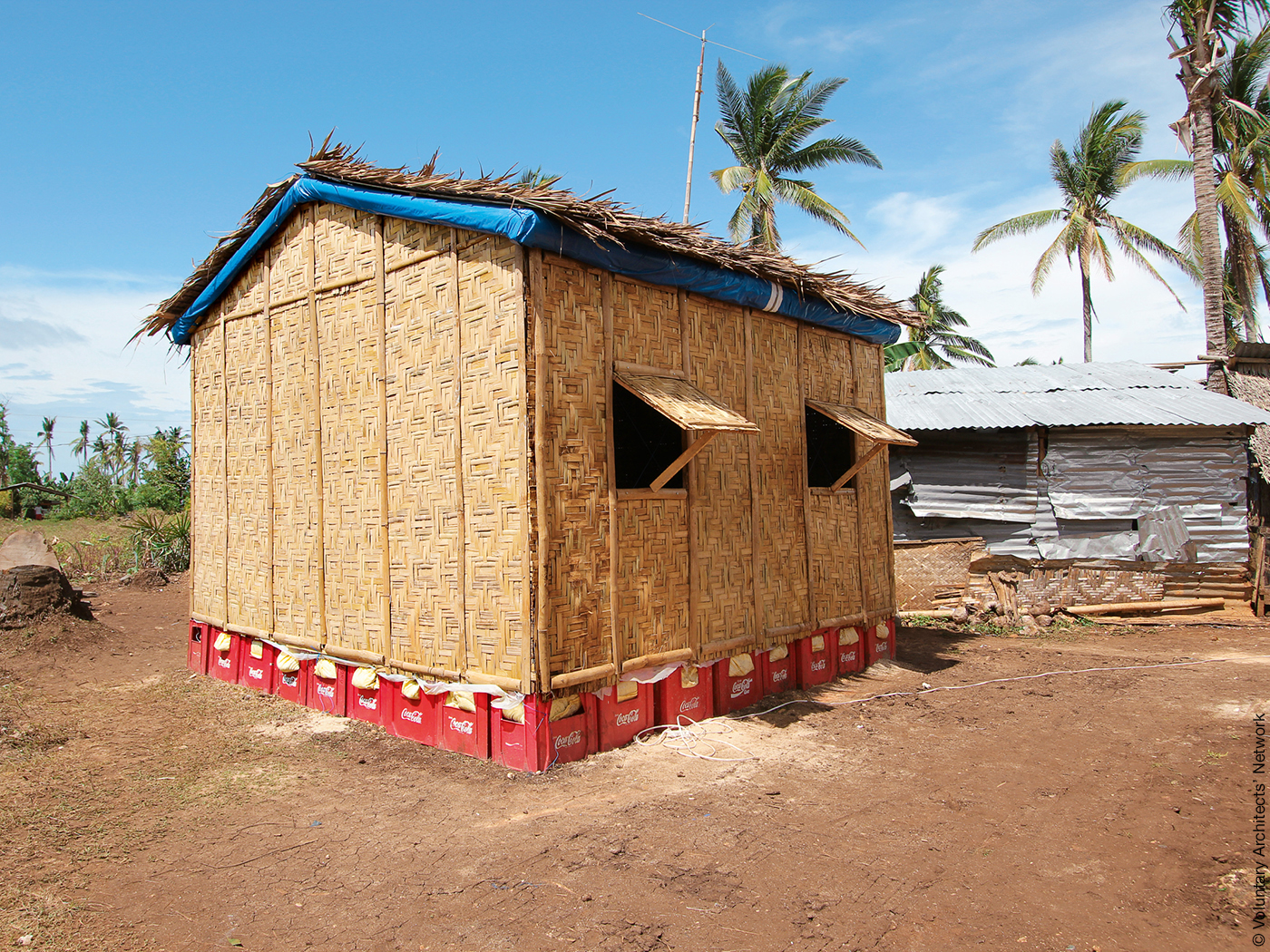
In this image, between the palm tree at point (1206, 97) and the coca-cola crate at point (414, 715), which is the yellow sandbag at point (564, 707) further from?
the palm tree at point (1206, 97)

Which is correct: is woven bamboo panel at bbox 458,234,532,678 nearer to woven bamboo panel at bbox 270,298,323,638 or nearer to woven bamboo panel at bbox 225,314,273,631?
woven bamboo panel at bbox 270,298,323,638

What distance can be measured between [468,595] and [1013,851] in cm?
384

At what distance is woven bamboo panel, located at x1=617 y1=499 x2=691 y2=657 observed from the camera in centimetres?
603

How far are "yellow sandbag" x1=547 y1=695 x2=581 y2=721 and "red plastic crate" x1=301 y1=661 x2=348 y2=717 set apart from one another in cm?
242

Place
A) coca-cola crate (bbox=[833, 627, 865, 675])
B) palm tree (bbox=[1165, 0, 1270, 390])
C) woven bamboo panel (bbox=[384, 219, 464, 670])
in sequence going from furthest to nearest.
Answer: palm tree (bbox=[1165, 0, 1270, 390]) → coca-cola crate (bbox=[833, 627, 865, 675]) → woven bamboo panel (bbox=[384, 219, 464, 670])

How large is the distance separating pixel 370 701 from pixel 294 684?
1265mm

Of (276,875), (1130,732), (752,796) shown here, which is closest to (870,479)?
(1130,732)

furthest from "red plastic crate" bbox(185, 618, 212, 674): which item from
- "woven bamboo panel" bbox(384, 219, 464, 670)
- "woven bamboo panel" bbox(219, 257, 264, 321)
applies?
"woven bamboo panel" bbox(384, 219, 464, 670)

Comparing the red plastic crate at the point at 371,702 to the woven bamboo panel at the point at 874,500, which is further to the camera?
the woven bamboo panel at the point at 874,500

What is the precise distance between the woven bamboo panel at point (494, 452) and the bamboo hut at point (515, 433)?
2cm

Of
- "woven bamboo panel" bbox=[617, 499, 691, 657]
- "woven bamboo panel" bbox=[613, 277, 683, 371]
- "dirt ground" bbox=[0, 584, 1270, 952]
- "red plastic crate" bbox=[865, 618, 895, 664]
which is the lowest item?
"dirt ground" bbox=[0, 584, 1270, 952]

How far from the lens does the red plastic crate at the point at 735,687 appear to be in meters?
6.81

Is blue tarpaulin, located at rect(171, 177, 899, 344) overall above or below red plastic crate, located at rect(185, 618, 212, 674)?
above

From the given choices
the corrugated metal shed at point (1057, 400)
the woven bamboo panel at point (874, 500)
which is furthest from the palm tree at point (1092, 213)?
the woven bamboo panel at point (874, 500)
